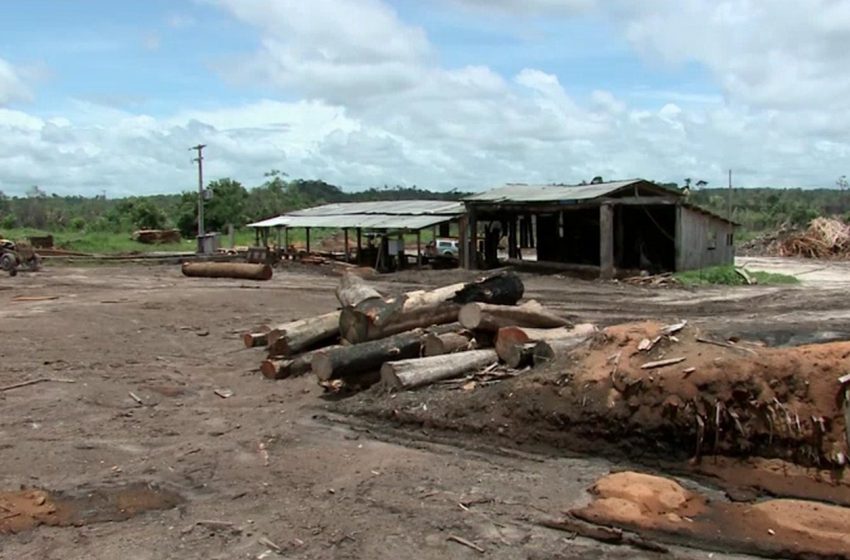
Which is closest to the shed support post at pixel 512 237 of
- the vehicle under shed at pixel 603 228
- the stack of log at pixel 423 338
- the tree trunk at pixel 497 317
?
the vehicle under shed at pixel 603 228

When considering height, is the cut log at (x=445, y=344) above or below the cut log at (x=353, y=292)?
below

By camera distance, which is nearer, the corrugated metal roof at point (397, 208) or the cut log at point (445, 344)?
the cut log at point (445, 344)

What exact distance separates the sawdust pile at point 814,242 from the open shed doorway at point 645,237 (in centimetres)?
1377

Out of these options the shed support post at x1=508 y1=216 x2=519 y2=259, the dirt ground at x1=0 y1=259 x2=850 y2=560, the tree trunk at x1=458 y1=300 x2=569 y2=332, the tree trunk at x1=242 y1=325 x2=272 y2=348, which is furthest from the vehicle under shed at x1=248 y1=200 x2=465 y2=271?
the tree trunk at x1=458 y1=300 x2=569 y2=332

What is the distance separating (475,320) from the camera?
34.3 ft

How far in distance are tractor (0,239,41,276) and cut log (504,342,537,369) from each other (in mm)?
23988

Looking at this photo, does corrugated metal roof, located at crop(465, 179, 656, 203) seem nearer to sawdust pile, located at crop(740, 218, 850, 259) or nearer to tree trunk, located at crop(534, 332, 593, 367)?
sawdust pile, located at crop(740, 218, 850, 259)

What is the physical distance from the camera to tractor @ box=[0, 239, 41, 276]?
28500 millimetres

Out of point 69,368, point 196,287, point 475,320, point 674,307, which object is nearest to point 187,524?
point 475,320

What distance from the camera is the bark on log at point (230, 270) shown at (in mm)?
28344

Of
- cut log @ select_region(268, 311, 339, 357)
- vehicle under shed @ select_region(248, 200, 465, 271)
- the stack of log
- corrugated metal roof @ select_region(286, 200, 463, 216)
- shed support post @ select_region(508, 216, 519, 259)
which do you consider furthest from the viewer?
corrugated metal roof @ select_region(286, 200, 463, 216)

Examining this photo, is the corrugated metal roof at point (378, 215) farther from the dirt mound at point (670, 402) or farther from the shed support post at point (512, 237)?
the dirt mound at point (670, 402)

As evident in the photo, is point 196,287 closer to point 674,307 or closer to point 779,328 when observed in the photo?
point 674,307

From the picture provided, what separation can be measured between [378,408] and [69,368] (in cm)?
516
